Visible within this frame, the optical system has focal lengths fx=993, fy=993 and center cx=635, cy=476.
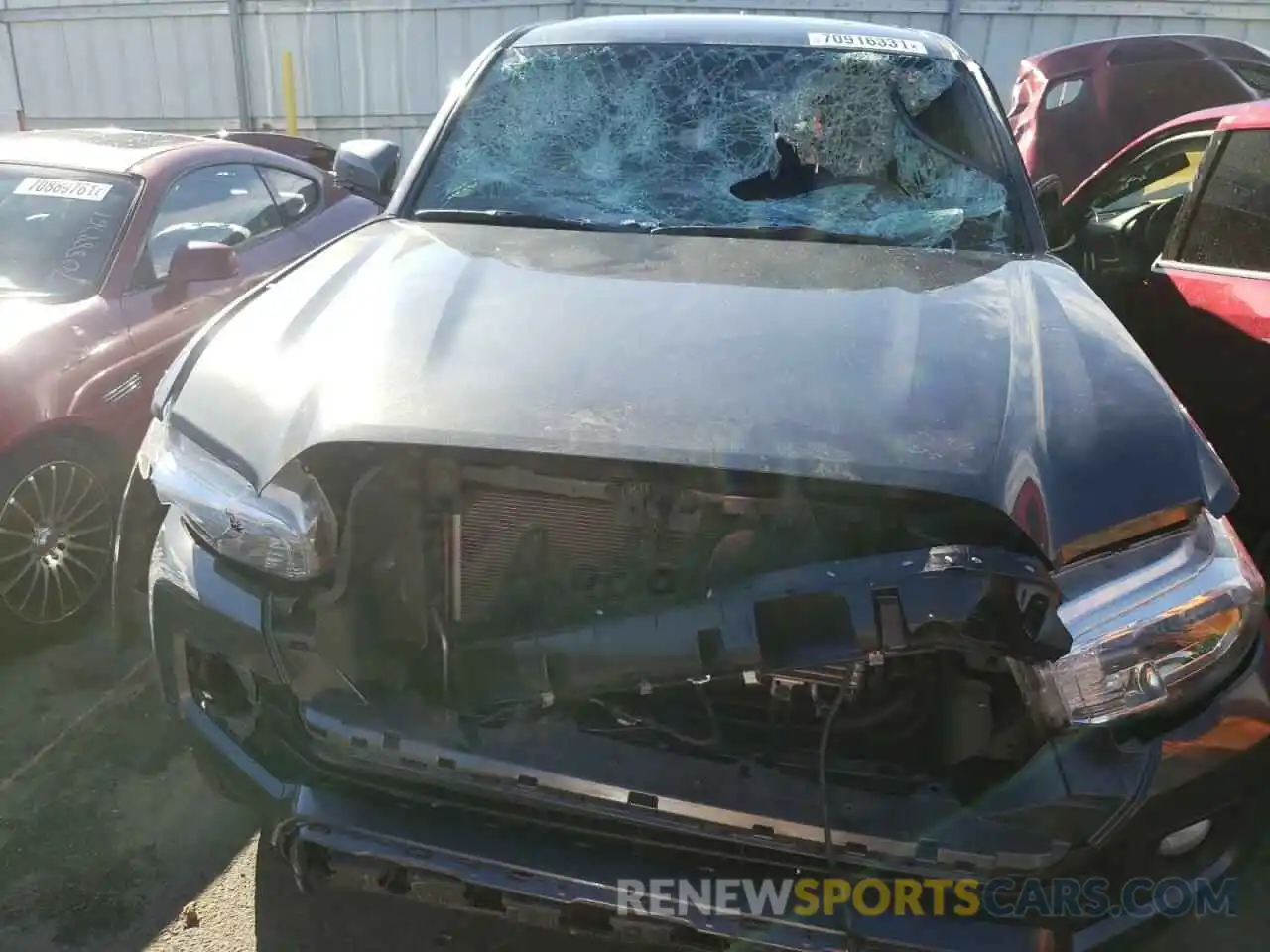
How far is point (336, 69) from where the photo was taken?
11.5 meters

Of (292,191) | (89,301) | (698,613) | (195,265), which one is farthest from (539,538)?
(292,191)

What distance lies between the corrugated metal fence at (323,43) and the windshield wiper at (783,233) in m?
8.61

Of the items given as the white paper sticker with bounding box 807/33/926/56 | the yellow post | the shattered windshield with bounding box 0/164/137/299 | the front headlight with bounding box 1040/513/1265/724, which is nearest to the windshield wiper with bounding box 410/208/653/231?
the white paper sticker with bounding box 807/33/926/56

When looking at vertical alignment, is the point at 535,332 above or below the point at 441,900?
above

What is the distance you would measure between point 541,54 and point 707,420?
2010mm

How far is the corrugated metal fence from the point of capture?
35.0 ft

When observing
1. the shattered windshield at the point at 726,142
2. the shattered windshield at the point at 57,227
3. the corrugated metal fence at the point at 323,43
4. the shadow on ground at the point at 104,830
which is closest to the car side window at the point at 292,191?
the shattered windshield at the point at 57,227

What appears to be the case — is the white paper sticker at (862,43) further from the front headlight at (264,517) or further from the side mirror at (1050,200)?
the front headlight at (264,517)

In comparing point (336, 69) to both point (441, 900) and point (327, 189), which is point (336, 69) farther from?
point (441, 900)

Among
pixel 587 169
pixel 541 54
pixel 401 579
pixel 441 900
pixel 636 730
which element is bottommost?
A: pixel 441 900

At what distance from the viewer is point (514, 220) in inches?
108

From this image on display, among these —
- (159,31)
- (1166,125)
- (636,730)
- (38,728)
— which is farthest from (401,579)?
(159,31)

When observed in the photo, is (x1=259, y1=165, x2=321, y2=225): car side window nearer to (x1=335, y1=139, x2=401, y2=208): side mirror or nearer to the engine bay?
(x1=335, y1=139, x2=401, y2=208): side mirror

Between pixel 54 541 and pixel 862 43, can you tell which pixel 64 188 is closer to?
pixel 54 541
